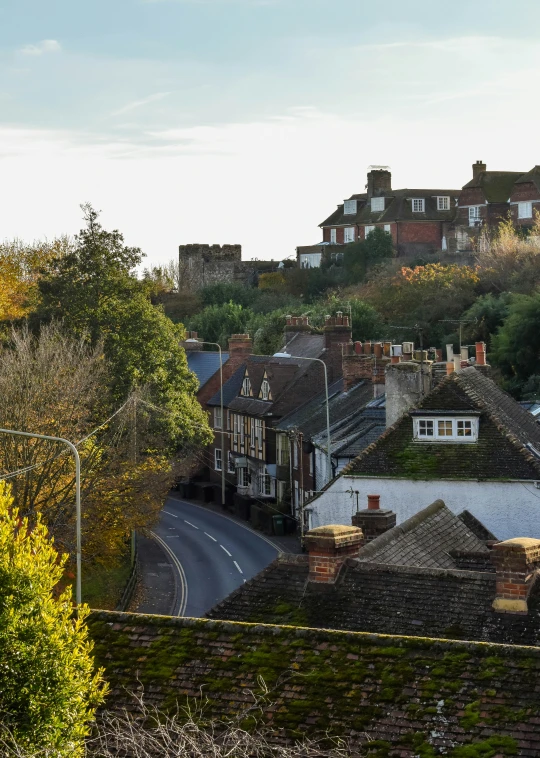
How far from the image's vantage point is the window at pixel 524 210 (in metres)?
91.7

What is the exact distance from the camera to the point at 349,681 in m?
14.3

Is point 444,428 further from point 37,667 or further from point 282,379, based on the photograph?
point 282,379

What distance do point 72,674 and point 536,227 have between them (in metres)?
73.8

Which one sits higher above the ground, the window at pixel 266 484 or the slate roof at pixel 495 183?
the slate roof at pixel 495 183

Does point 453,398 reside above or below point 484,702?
above

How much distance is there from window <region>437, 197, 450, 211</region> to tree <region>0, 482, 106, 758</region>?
9000cm

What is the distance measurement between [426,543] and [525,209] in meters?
72.2

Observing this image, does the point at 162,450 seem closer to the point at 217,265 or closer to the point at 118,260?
the point at 118,260

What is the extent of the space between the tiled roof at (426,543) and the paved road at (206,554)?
567 inches

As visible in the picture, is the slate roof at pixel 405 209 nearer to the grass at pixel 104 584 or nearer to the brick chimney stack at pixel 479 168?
the brick chimney stack at pixel 479 168

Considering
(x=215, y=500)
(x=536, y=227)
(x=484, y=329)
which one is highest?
(x=536, y=227)

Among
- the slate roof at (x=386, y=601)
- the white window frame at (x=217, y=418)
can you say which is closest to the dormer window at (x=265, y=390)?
the white window frame at (x=217, y=418)

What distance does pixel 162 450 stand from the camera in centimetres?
5094

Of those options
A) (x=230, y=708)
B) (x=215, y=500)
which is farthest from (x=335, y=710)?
(x=215, y=500)
